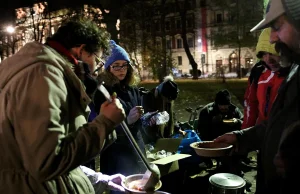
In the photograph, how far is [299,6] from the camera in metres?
1.60

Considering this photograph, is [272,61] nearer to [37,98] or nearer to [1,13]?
[37,98]

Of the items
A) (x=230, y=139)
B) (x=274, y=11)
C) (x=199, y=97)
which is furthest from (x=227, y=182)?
(x=199, y=97)

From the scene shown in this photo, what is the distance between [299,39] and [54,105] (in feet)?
4.06

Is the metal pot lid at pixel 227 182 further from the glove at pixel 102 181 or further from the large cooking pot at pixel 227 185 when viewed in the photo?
the glove at pixel 102 181

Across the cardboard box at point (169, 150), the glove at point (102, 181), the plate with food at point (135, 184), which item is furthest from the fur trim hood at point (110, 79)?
the plate with food at point (135, 184)

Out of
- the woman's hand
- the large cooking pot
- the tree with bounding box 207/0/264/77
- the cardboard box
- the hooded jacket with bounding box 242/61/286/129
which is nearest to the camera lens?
the large cooking pot

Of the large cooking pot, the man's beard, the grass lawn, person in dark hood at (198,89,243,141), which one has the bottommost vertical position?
the grass lawn

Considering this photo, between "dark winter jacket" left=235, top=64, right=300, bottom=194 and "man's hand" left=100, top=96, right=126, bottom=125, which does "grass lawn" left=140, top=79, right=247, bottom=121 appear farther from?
"man's hand" left=100, top=96, right=126, bottom=125

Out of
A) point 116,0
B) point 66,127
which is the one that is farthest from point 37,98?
point 116,0

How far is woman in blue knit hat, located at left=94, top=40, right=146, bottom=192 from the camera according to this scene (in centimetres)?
333

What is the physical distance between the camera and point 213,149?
247 centimetres

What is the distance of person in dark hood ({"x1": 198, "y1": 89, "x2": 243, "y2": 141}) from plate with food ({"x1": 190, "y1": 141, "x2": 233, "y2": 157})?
2.73m

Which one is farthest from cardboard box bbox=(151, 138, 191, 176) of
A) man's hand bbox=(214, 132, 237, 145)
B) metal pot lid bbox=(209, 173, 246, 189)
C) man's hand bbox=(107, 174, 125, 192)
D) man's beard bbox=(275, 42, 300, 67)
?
man's beard bbox=(275, 42, 300, 67)

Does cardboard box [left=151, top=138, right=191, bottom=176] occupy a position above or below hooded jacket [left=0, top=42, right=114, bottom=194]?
below
